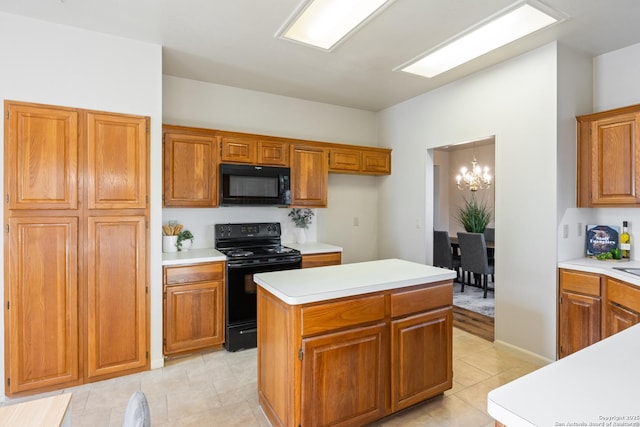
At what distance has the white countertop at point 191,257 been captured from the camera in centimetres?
297

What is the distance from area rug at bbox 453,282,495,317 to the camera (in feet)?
14.3

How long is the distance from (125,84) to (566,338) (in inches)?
164

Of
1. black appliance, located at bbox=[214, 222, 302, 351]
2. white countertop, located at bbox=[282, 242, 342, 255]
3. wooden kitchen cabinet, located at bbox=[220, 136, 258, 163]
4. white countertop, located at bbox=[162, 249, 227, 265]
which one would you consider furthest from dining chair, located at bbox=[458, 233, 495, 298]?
white countertop, located at bbox=[162, 249, 227, 265]

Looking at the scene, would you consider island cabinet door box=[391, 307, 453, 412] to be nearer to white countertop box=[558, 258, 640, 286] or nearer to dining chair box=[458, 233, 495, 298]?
white countertop box=[558, 258, 640, 286]

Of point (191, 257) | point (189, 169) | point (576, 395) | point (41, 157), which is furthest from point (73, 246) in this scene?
point (576, 395)

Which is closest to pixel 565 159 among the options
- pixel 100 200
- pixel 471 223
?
pixel 471 223

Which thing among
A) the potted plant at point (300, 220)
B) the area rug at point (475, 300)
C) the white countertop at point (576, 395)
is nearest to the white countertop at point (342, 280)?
the white countertop at point (576, 395)

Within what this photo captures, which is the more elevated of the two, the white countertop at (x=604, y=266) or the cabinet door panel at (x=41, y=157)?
the cabinet door panel at (x=41, y=157)

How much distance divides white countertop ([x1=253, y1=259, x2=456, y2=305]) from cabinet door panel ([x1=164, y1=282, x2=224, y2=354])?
1168 mm

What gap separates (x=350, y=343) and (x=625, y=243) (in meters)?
2.68

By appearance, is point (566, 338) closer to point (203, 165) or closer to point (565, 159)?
point (565, 159)

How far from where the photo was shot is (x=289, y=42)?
2.78 m

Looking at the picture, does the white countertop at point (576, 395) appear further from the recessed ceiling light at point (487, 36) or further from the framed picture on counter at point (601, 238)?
the framed picture on counter at point (601, 238)

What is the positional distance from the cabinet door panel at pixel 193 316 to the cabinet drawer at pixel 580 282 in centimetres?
300
